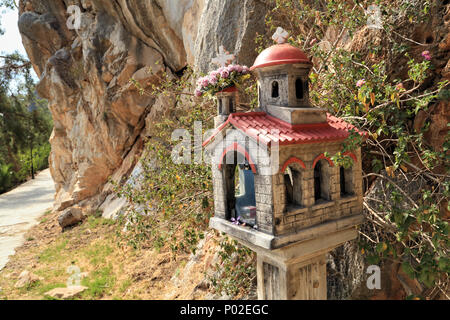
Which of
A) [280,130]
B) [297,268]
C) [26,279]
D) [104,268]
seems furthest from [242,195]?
[26,279]

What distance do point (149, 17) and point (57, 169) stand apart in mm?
11099

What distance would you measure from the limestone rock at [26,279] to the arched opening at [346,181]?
29.8ft

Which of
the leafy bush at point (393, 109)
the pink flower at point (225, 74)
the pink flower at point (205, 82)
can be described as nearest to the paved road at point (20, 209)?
the pink flower at point (205, 82)

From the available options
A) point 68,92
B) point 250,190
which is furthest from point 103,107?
point 250,190

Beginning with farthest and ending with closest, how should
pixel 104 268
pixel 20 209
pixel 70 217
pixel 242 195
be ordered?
pixel 20 209 → pixel 70 217 → pixel 104 268 → pixel 242 195

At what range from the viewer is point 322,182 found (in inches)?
162

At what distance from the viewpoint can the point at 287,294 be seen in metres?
3.81

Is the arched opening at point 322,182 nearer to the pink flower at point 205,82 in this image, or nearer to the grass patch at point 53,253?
the pink flower at point 205,82

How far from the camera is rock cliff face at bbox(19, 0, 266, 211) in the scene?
12.2 metres

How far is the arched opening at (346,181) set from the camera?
422cm

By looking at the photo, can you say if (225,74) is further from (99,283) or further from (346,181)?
(99,283)

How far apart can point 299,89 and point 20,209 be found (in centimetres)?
1947

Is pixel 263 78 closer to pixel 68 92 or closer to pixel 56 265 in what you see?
pixel 56 265

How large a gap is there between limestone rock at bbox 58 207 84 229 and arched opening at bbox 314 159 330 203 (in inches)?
507
